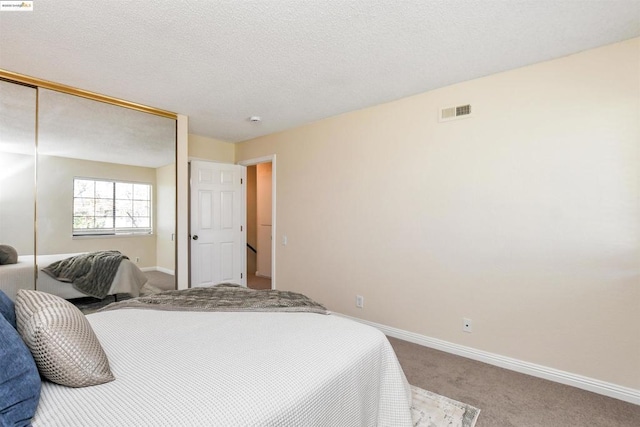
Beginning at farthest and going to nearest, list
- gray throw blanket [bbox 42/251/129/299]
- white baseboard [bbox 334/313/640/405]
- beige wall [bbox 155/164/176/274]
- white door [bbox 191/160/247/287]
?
white door [bbox 191/160/247/287], beige wall [bbox 155/164/176/274], gray throw blanket [bbox 42/251/129/299], white baseboard [bbox 334/313/640/405]

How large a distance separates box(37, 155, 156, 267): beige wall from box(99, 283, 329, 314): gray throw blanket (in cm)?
123

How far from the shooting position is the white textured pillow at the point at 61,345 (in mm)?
1067

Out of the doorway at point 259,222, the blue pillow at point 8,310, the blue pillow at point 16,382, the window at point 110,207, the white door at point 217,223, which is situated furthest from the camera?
the doorway at point 259,222

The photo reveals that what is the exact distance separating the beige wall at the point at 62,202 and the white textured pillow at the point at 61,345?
80.7 inches

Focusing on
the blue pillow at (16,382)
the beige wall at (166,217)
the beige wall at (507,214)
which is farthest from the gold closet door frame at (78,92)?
the blue pillow at (16,382)

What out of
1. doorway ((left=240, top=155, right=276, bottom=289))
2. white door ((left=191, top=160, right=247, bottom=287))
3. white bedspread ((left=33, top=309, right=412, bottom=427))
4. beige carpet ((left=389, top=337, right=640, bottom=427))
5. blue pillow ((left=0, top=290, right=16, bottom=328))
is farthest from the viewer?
doorway ((left=240, top=155, right=276, bottom=289))

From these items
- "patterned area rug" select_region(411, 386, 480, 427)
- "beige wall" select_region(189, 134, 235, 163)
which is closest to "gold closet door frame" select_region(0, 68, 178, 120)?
"beige wall" select_region(189, 134, 235, 163)

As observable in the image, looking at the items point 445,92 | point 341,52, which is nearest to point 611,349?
point 445,92

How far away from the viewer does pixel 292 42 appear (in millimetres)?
2129

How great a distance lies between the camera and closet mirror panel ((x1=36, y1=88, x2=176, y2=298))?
9.12 feet

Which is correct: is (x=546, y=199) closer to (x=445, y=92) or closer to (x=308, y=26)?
(x=445, y=92)

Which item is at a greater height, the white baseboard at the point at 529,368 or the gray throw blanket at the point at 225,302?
the gray throw blanket at the point at 225,302

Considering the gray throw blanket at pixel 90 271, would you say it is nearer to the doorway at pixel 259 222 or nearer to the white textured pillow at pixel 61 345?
the white textured pillow at pixel 61 345

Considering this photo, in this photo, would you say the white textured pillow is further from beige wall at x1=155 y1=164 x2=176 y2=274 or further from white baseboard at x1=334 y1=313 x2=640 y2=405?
white baseboard at x1=334 y1=313 x2=640 y2=405
